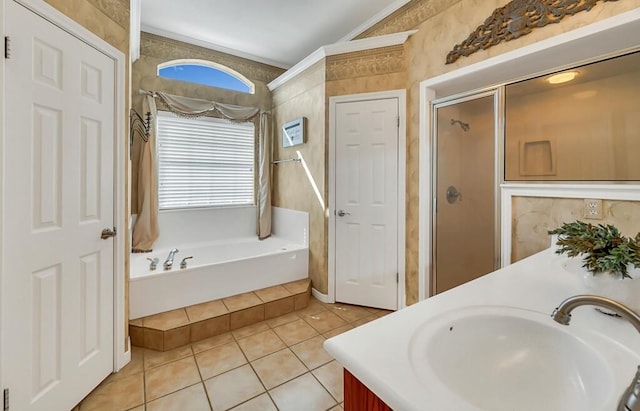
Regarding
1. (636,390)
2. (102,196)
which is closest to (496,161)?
(636,390)

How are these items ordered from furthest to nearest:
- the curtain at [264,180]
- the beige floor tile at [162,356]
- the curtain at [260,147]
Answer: the curtain at [264,180] → the curtain at [260,147] → the beige floor tile at [162,356]

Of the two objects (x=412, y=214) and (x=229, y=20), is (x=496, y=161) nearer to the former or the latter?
(x=412, y=214)

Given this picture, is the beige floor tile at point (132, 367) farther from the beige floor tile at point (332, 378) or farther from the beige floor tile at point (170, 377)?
the beige floor tile at point (332, 378)

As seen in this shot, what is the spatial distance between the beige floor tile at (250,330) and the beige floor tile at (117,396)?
2.26 ft

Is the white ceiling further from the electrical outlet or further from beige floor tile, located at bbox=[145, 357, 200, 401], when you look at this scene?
beige floor tile, located at bbox=[145, 357, 200, 401]

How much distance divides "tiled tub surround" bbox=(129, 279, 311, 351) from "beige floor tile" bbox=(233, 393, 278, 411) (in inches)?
32.3

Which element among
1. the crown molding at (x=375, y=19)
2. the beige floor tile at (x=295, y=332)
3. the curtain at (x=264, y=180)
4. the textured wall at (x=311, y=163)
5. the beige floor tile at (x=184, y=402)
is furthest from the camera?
the curtain at (x=264, y=180)

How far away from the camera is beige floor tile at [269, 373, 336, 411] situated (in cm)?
158

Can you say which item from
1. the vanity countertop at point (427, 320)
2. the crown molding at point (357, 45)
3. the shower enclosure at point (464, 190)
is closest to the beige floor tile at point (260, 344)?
the shower enclosure at point (464, 190)

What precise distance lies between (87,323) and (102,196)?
73 centimetres

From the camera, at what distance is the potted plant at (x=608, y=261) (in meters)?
0.84

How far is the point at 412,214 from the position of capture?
2.57 m

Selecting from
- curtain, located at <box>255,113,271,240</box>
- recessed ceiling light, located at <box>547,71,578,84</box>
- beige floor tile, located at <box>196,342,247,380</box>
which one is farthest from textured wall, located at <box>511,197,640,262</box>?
curtain, located at <box>255,113,271,240</box>

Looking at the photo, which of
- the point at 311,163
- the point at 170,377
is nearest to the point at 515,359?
the point at 170,377
